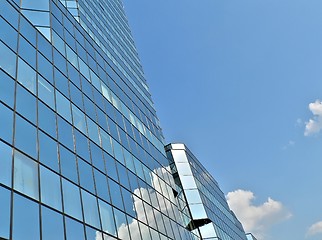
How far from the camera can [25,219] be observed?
1071 centimetres

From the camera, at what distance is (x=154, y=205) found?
2323cm

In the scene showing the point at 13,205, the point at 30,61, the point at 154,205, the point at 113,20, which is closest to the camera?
the point at 13,205

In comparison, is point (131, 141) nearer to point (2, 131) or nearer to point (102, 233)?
point (102, 233)

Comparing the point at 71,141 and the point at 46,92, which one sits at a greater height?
the point at 46,92

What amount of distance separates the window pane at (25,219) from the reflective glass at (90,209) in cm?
355

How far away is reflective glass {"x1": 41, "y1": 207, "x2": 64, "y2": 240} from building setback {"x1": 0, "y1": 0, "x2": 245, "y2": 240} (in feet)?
0.13

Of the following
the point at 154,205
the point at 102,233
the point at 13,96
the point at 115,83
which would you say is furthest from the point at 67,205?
the point at 115,83

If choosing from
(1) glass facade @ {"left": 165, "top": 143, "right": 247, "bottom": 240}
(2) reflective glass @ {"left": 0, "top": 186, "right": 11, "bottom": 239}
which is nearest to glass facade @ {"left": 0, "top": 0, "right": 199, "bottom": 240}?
(2) reflective glass @ {"left": 0, "top": 186, "right": 11, "bottom": 239}

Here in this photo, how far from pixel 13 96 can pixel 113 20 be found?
31.1 m

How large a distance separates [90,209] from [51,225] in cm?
347

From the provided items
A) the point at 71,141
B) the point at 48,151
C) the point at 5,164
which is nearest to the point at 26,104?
the point at 48,151

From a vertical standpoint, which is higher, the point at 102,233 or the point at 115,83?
the point at 115,83

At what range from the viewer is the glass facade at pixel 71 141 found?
11.9 metres

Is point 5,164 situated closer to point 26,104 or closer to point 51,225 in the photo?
point 51,225
